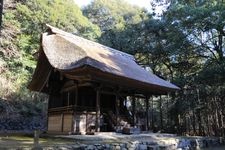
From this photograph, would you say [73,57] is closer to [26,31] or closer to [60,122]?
[60,122]

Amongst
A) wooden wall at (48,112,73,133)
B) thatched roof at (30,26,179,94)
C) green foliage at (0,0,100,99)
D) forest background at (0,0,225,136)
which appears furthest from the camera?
green foliage at (0,0,100,99)

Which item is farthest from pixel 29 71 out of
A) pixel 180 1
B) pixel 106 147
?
pixel 106 147

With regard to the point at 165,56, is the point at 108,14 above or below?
above

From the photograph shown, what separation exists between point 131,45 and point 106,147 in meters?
14.2

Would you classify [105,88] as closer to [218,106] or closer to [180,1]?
[218,106]

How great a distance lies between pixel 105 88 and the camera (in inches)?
507

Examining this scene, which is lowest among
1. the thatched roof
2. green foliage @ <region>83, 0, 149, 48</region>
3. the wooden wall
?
the wooden wall

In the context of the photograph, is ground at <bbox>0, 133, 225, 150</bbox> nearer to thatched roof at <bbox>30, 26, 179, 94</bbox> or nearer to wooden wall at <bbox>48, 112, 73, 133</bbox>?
wooden wall at <bbox>48, 112, 73, 133</bbox>

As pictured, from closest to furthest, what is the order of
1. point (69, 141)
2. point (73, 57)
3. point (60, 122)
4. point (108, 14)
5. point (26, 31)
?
point (69, 141)
point (73, 57)
point (60, 122)
point (26, 31)
point (108, 14)

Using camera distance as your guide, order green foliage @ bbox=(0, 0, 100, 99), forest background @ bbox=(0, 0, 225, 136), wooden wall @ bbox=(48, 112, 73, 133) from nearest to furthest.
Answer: wooden wall @ bbox=(48, 112, 73, 133), forest background @ bbox=(0, 0, 225, 136), green foliage @ bbox=(0, 0, 100, 99)

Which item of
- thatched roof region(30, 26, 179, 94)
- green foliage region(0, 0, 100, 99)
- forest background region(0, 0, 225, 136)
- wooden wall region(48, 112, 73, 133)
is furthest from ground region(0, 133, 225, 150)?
green foliage region(0, 0, 100, 99)

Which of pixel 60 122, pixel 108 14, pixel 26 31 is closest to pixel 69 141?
pixel 60 122

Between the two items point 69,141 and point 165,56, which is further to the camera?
point 165,56

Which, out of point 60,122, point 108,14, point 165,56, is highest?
point 108,14
